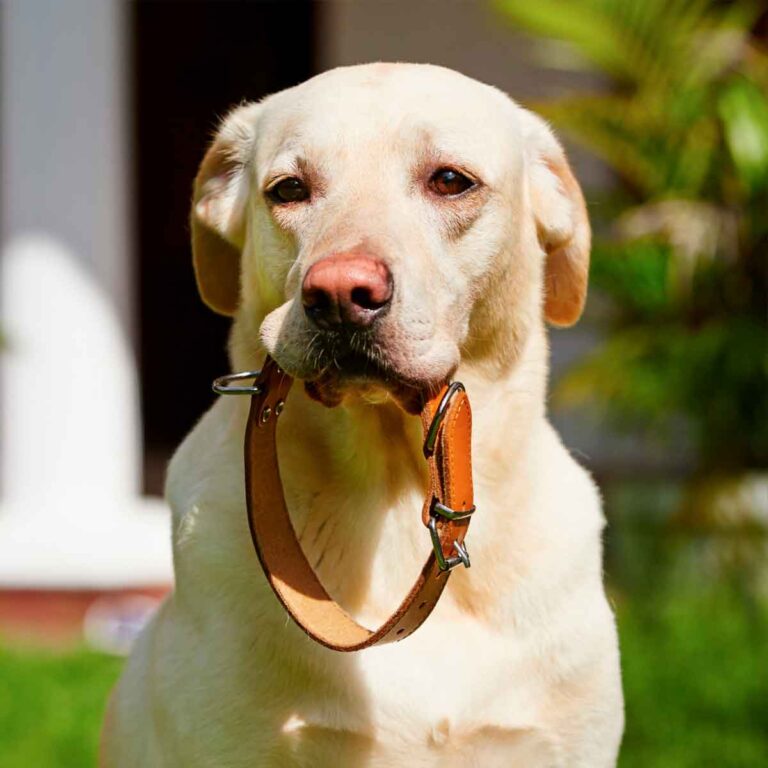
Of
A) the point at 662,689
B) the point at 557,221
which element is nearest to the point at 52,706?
the point at 662,689

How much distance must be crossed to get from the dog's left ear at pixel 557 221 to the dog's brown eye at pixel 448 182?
11.9 inches

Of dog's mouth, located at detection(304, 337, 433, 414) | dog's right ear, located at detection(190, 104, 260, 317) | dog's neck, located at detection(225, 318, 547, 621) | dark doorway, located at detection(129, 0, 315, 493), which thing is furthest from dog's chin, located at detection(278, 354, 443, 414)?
dark doorway, located at detection(129, 0, 315, 493)

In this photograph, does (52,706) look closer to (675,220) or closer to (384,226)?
(675,220)

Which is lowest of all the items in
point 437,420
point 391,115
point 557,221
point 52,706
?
point 52,706

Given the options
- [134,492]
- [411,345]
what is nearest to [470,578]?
[411,345]

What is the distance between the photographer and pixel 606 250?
18.9ft

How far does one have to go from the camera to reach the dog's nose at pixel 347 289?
7.11 feet

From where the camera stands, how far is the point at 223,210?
9.21ft

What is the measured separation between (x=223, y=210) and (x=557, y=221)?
2.08ft

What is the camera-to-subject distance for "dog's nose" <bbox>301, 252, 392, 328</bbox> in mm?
2168

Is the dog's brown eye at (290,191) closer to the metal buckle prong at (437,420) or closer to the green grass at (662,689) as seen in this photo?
the metal buckle prong at (437,420)

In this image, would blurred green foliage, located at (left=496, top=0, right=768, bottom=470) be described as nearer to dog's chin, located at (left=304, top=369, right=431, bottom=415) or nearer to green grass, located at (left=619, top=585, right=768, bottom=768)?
green grass, located at (left=619, top=585, right=768, bottom=768)

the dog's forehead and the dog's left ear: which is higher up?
the dog's forehead

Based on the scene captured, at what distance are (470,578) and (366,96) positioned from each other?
0.85 m
